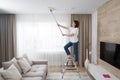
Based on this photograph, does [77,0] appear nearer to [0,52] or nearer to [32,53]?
[32,53]

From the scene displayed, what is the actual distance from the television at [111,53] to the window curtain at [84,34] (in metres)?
2.12

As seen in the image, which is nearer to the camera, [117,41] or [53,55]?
[117,41]

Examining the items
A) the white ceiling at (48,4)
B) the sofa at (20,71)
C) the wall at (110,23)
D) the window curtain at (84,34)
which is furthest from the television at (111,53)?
the window curtain at (84,34)

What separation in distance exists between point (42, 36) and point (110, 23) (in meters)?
3.65

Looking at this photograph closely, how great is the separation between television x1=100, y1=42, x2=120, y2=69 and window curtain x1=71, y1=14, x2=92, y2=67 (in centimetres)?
212

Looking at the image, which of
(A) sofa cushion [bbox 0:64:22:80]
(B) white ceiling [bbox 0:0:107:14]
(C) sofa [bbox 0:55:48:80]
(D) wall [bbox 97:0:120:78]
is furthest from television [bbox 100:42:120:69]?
(A) sofa cushion [bbox 0:64:22:80]

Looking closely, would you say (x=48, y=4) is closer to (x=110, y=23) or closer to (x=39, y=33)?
(x=110, y=23)

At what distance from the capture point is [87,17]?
745 centimetres

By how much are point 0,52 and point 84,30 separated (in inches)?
158

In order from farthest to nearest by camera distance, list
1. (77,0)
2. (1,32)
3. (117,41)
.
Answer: (1,32), (77,0), (117,41)

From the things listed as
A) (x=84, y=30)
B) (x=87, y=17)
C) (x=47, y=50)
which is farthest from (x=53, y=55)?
(x=87, y=17)

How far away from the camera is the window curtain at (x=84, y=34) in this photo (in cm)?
745

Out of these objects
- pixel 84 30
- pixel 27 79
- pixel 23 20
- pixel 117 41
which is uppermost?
pixel 23 20

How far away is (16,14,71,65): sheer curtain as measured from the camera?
752cm
